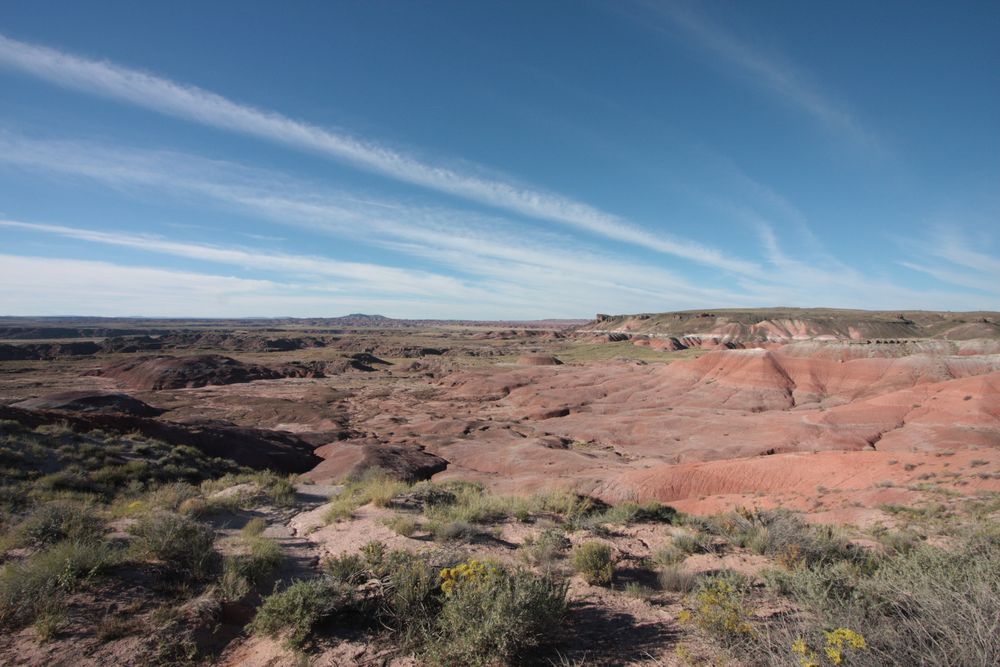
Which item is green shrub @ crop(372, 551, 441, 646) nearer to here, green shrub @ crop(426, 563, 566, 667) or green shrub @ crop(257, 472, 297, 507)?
green shrub @ crop(426, 563, 566, 667)

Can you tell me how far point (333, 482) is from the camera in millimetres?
15484

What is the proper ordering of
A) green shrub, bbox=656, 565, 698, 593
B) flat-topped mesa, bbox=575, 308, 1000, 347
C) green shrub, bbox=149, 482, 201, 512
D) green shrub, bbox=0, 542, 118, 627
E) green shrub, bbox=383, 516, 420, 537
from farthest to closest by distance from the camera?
flat-topped mesa, bbox=575, 308, 1000, 347
green shrub, bbox=149, 482, 201, 512
green shrub, bbox=383, 516, 420, 537
green shrub, bbox=656, 565, 698, 593
green shrub, bbox=0, 542, 118, 627

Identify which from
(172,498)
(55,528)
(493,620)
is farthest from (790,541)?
(172,498)

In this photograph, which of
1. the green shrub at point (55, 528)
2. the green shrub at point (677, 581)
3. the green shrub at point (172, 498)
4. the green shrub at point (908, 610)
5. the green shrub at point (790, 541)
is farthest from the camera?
the green shrub at point (172, 498)

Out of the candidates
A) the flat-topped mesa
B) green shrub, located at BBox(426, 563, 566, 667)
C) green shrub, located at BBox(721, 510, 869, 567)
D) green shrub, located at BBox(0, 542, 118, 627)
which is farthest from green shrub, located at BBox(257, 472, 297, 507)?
the flat-topped mesa

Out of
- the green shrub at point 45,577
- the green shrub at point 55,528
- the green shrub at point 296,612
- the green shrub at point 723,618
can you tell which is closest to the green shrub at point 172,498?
the green shrub at point 55,528

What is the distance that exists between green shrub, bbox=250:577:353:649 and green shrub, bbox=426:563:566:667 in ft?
4.21

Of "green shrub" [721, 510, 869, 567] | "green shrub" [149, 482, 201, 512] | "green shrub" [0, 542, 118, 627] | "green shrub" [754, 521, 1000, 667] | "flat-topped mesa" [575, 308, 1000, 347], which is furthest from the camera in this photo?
"flat-topped mesa" [575, 308, 1000, 347]

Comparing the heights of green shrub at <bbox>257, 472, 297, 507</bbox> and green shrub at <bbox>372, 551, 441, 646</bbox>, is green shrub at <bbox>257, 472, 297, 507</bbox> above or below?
below

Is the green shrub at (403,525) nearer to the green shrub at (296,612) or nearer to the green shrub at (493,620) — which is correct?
the green shrub at (296,612)

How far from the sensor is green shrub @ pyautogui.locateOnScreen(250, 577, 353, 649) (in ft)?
15.2

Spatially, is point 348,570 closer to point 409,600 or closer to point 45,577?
point 409,600

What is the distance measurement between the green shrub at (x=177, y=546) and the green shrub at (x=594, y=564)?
5088 mm

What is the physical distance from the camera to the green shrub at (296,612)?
462cm
